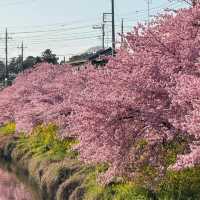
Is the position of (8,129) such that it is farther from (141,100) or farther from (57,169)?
(141,100)

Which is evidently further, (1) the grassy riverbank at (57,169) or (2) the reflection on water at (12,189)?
(2) the reflection on water at (12,189)

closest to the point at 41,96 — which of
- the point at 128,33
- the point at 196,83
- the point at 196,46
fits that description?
the point at 128,33

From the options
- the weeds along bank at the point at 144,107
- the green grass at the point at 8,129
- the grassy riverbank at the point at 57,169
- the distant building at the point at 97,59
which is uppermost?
the distant building at the point at 97,59

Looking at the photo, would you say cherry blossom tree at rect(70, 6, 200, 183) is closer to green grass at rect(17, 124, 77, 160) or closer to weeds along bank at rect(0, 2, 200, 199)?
weeds along bank at rect(0, 2, 200, 199)

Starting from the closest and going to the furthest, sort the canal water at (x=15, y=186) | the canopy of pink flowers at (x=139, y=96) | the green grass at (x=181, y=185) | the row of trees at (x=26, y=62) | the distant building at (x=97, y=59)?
the canopy of pink flowers at (x=139, y=96), the green grass at (x=181, y=185), the distant building at (x=97, y=59), the canal water at (x=15, y=186), the row of trees at (x=26, y=62)

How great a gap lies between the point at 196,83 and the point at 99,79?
4465mm

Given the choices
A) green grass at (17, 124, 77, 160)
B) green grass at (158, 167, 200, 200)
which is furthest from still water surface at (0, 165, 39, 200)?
green grass at (158, 167, 200, 200)

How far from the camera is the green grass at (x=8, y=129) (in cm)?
3772

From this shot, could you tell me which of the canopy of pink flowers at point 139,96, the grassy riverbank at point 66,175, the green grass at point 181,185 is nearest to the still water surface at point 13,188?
the grassy riverbank at point 66,175

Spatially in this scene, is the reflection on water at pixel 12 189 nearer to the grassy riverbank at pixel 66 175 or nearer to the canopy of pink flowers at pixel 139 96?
the grassy riverbank at pixel 66 175

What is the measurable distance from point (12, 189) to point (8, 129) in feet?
47.4

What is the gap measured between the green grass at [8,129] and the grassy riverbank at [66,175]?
162 inches

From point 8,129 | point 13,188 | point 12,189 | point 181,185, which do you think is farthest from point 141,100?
point 8,129

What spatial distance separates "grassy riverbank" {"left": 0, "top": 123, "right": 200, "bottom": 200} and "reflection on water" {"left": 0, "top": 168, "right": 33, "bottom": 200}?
662 mm
